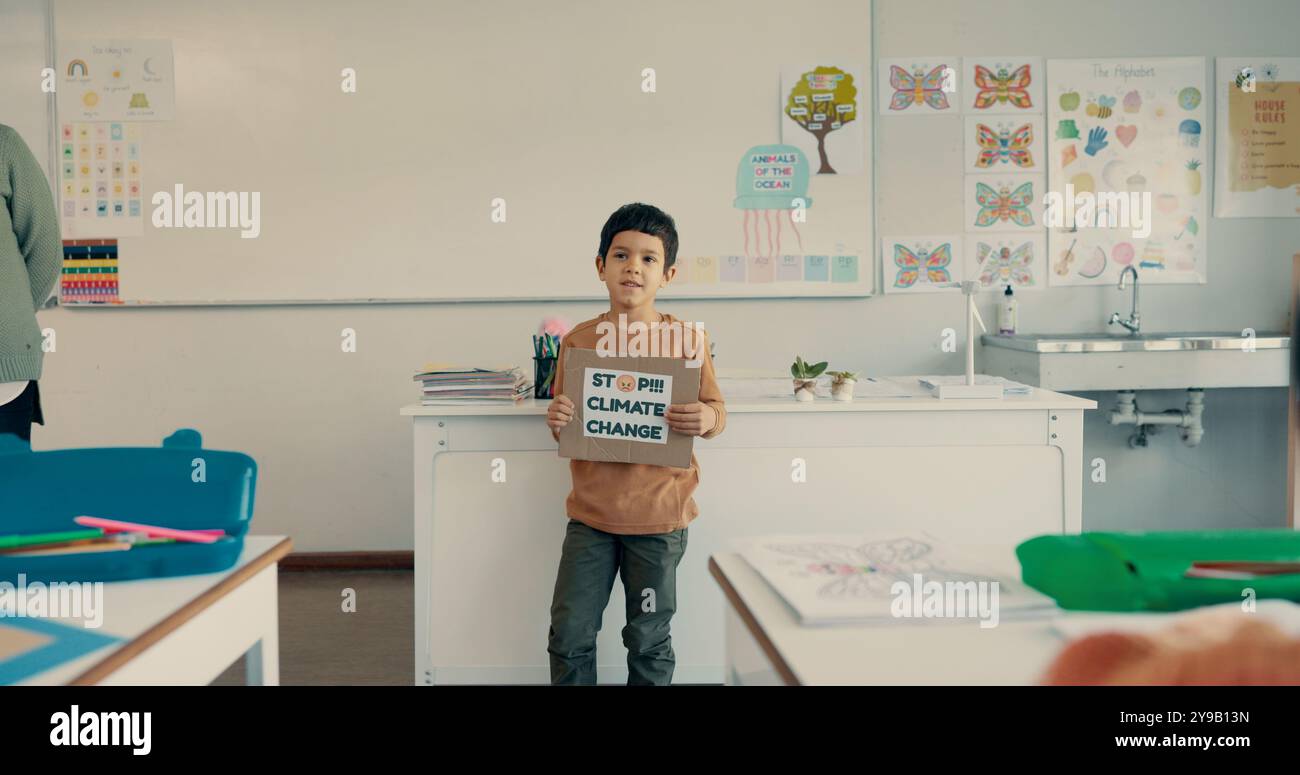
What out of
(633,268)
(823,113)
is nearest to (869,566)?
(633,268)

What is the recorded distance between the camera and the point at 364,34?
11.8 feet

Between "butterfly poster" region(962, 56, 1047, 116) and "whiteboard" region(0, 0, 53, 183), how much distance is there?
3.55 m

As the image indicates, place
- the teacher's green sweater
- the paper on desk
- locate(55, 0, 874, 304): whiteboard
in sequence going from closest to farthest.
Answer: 1. the paper on desk
2. the teacher's green sweater
3. locate(55, 0, 874, 304): whiteboard

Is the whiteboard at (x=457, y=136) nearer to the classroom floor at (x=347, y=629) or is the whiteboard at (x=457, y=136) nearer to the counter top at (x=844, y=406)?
the classroom floor at (x=347, y=629)

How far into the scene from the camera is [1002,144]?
12.1 ft

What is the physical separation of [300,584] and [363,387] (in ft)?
2.56

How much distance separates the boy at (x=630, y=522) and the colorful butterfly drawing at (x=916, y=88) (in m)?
2.02

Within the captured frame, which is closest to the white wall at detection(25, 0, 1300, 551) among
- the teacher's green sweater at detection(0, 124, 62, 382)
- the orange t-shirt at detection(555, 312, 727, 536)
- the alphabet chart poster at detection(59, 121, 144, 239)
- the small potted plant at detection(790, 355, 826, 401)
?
the alphabet chart poster at detection(59, 121, 144, 239)

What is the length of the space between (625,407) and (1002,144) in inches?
99.8

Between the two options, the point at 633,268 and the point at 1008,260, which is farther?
the point at 1008,260

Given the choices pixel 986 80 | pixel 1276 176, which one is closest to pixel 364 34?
pixel 986 80

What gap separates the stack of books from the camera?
2.34 m

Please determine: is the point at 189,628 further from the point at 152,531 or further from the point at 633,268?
the point at 633,268

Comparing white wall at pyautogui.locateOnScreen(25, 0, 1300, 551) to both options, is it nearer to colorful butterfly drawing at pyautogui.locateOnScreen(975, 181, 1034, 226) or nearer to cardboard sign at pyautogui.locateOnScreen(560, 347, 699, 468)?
colorful butterfly drawing at pyautogui.locateOnScreen(975, 181, 1034, 226)
